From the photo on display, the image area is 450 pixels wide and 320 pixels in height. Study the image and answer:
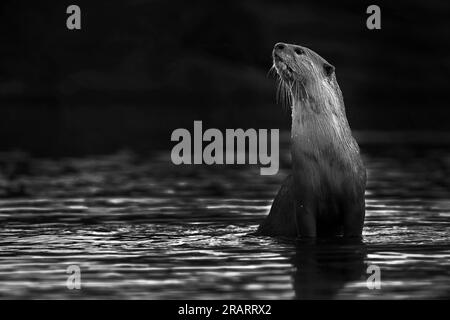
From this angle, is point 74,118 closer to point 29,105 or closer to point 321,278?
point 29,105

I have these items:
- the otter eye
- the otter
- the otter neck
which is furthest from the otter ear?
the otter eye

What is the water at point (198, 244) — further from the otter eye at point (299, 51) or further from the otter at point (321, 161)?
the otter eye at point (299, 51)

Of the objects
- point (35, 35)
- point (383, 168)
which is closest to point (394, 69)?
point (35, 35)

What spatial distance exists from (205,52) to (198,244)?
8956 cm

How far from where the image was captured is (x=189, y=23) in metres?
114

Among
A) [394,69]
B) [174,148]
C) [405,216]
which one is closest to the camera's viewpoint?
[405,216]

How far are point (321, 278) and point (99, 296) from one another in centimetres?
238

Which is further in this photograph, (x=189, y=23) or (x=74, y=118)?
(x=189, y=23)

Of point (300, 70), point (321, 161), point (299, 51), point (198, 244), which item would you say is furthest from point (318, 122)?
point (198, 244)

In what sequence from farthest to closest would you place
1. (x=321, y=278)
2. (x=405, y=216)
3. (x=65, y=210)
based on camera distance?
(x=65, y=210)
(x=405, y=216)
(x=321, y=278)

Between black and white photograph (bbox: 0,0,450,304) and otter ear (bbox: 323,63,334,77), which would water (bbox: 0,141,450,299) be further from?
otter ear (bbox: 323,63,334,77)

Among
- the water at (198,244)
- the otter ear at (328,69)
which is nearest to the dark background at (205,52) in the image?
the water at (198,244)

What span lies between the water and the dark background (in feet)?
192

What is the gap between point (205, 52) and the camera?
4126 inches
